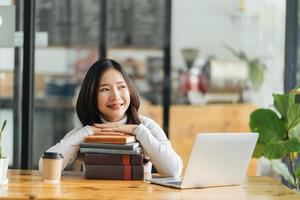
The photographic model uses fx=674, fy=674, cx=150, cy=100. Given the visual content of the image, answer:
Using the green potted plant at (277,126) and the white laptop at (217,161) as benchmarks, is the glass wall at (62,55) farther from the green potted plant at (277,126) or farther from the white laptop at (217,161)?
the white laptop at (217,161)

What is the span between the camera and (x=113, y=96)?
302cm

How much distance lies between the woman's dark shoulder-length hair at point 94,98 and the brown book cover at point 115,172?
29 centimetres

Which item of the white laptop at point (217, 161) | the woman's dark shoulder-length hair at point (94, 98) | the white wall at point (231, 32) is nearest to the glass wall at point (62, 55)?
the white wall at point (231, 32)

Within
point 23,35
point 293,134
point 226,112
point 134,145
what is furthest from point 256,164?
point 134,145

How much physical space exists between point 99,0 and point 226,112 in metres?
1.23

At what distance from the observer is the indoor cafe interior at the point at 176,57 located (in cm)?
483

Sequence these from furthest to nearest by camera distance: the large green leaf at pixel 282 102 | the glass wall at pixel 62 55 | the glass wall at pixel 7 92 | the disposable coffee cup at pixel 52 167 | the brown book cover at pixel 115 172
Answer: the glass wall at pixel 62 55, the glass wall at pixel 7 92, the large green leaf at pixel 282 102, the brown book cover at pixel 115 172, the disposable coffee cup at pixel 52 167

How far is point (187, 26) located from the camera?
4848mm

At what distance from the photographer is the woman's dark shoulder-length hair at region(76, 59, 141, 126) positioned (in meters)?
3.07

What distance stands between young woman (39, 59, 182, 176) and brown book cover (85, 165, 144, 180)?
121 millimetres

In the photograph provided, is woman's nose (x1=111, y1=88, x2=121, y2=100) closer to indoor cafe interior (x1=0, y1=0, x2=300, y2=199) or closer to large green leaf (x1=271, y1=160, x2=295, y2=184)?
large green leaf (x1=271, y1=160, x2=295, y2=184)

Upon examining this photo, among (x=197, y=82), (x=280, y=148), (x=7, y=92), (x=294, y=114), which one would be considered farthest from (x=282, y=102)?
(x=7, y=92)

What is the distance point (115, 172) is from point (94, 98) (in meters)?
0.39

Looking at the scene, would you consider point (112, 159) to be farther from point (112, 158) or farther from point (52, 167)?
point (52, 167)
